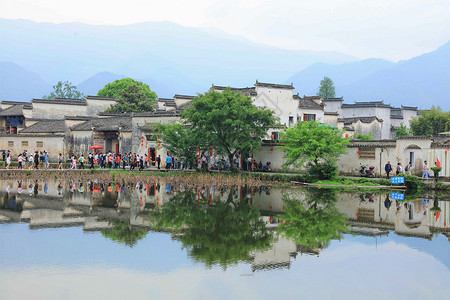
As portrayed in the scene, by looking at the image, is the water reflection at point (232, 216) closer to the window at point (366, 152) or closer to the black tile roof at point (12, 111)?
the window at point (366, 152)

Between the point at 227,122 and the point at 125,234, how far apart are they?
17923mm

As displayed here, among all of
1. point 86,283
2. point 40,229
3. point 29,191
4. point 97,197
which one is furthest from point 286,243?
point 29,191

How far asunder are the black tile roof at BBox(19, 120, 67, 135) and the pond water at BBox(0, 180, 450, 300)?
2594cm

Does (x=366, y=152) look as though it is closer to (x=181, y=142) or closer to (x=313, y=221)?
(x=181, y=142)

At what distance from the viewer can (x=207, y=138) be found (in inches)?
1361

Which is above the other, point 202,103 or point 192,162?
point 202,103

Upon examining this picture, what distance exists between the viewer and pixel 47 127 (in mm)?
51000

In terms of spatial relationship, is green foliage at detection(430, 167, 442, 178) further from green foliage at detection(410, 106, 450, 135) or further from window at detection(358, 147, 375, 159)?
green foliage at detection(410, 106, 450, 135)

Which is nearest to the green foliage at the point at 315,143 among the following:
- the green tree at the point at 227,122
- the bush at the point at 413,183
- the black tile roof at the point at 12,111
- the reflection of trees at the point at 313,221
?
the green tree at the point at 227,122

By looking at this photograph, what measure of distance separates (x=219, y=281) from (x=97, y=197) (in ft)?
49.0

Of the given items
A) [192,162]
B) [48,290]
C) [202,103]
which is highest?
[202,103]

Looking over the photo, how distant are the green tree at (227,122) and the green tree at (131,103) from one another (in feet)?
90.3

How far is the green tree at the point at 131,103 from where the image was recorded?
6134 centimetres

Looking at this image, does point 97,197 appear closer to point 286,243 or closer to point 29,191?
point 29,191
